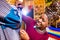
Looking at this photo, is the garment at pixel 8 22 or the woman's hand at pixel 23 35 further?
the woman's hand at pixel 23 35

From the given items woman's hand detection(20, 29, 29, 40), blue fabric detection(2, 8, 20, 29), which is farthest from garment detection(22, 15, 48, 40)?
blue fabric detection(2, 8, 20, 29)

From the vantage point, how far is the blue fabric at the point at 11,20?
2.91ft

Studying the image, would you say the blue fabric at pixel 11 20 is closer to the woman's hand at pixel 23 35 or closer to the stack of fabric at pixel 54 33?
the woman's hand at pixel 23 35

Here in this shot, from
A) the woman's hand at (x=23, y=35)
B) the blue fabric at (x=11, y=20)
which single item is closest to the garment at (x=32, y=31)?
the woman's hand at (x=23, y=35)

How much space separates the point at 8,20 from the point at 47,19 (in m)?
0.31

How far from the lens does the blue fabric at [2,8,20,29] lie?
0.89 m

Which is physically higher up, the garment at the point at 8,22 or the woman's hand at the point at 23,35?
the garment at the point at 8,22

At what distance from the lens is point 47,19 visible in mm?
1095

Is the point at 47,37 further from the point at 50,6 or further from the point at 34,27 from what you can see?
the point at 50,6

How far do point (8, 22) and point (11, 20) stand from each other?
0.8 inches

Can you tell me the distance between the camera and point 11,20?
903 mm

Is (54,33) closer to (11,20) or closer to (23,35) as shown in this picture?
(23,35)

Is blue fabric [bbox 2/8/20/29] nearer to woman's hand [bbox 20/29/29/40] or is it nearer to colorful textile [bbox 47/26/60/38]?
woman's hand [bbox 20/29/29/40]

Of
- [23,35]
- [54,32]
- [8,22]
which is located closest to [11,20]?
[8,22]
